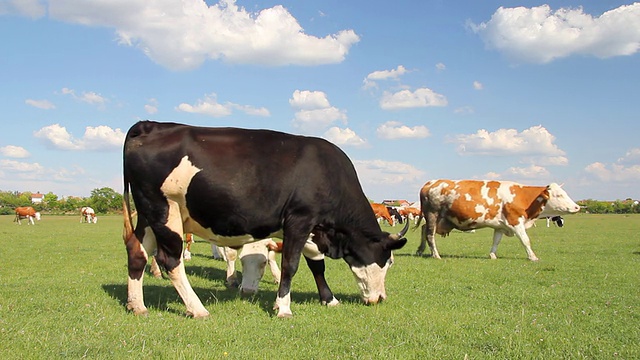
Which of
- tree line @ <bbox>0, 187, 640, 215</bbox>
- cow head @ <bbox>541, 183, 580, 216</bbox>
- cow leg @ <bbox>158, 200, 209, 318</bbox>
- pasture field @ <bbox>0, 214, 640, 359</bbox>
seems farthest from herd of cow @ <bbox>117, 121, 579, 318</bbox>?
tree line @ <bbox>0, 187, 640, 215</bbox>

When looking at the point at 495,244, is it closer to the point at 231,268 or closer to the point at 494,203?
the point at 494,203

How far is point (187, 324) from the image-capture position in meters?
6.75

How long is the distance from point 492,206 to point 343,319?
1129cm

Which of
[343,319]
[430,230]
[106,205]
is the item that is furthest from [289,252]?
[106,205]

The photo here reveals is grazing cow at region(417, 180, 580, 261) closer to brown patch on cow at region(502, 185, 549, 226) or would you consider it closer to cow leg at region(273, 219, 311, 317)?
brown patch on cow at region(502, 185, 549, 226)

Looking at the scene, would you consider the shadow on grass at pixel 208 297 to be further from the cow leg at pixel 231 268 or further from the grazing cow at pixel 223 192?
the grazing cow at pixel 223 192

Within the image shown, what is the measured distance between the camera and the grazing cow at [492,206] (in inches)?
669

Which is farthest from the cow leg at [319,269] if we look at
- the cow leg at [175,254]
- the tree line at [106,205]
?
the tree line at [106,205]

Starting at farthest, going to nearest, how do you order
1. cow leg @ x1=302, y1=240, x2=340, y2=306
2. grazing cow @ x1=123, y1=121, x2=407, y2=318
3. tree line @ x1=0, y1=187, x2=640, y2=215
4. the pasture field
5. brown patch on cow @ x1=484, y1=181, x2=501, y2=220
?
tree line @ x1=0, y1=187, x2=640, y2=215, brown patch on cow @ x1=484, y1=181, x2=501, y2=220, cow leg @ x1=302, y1=240, x2=340, y2=306, grazing cow @ x1=123, y1=121, x2=407, y2=318, the pasture field

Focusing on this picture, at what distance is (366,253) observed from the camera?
27.4ft

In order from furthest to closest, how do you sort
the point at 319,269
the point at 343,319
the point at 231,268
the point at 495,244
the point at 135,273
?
the point at 495,244, the point at 231,268, the point at 319,269, the point at 135,273, the point at 343,319

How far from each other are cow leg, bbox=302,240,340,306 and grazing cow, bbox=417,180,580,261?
29.1 ft

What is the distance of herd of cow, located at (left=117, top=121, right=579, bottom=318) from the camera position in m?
7.30

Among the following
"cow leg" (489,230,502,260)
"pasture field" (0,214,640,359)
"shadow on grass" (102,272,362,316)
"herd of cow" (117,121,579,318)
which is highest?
"herd of cow" (117,121,579,318)
